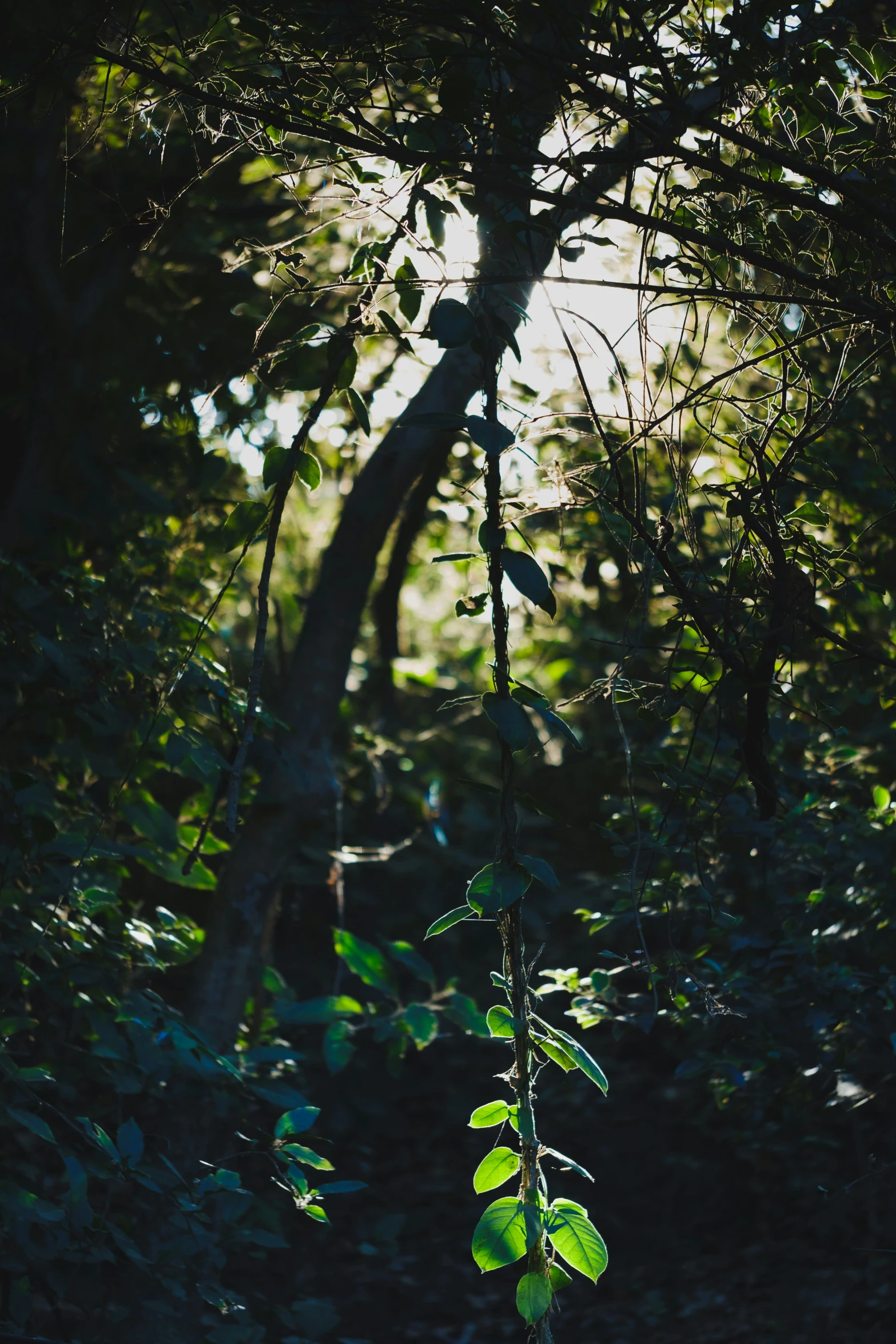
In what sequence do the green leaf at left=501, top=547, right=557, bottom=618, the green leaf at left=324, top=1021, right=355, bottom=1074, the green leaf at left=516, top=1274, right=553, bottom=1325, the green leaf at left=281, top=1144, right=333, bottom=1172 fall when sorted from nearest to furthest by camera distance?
the green leaf at left=516, top=1274, right=553, bottom=1325 < the green leaf at left=501, top=547, right=557, bottom=618 < the green leaf at left=281, top=1144, right=333, bottom=1172 < the green leaf at left=324, top=1021, right=355, bottom=1074

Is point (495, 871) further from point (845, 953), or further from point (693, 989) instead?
point (845, 953)

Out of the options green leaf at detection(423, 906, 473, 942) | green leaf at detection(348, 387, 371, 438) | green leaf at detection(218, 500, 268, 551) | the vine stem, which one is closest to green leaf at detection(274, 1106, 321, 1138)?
the vine stem

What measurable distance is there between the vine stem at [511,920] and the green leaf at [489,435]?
2 cm

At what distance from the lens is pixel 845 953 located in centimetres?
269

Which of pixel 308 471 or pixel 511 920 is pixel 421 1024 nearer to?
pixel 511 920

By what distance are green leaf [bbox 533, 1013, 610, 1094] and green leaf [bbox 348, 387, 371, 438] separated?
89cm

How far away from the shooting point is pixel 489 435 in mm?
1291

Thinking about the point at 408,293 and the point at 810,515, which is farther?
the point at 810,515

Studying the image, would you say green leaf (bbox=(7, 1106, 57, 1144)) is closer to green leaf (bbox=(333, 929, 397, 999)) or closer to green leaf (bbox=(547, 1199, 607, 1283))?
green leaf (bbox=(547, 1199, 607, 1283))

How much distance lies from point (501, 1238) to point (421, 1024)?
1.58 meters

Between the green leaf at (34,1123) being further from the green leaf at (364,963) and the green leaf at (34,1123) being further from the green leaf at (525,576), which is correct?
the green leaf at (525,576)

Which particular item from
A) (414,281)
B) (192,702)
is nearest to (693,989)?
(192,702)

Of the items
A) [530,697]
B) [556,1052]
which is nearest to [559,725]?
[530,697]

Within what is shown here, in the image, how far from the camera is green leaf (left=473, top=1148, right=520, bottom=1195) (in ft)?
4.23
